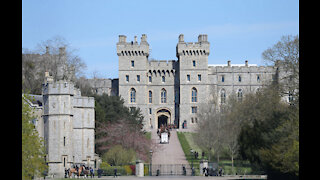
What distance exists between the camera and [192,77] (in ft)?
263

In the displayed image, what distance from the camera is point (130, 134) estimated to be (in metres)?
52.0

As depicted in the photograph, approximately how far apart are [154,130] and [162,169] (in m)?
30.6

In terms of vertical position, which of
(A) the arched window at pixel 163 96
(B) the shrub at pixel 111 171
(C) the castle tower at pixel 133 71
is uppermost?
(C) the castle tower at pixel 133 71

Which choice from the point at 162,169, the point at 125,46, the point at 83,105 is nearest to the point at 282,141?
the point at 162,169

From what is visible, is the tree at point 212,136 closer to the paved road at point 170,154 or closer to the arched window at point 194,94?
the paved road at point 170,154

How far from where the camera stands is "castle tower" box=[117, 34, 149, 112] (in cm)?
8000

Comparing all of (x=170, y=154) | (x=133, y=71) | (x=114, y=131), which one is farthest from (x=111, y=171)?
(x=133, y=71)

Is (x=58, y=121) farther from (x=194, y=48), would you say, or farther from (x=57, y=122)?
(x=194, y=48)

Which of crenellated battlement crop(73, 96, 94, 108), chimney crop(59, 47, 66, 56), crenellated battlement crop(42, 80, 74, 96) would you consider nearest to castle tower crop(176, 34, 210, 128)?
chimney crop(59, 47, 66, 56)

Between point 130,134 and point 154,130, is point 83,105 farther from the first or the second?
point 154,130

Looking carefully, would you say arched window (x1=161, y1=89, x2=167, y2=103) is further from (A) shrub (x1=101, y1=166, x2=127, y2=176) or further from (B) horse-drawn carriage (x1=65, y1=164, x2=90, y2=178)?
(B) horse-drawn carriage (x1=65, y1=164, x2=90, y2=178)

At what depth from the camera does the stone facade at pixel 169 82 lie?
79812 millimetres

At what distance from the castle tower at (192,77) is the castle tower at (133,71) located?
4933mm

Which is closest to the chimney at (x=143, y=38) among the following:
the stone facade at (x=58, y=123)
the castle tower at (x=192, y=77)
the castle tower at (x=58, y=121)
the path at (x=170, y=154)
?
the castle tower at (x=192, y=77)
